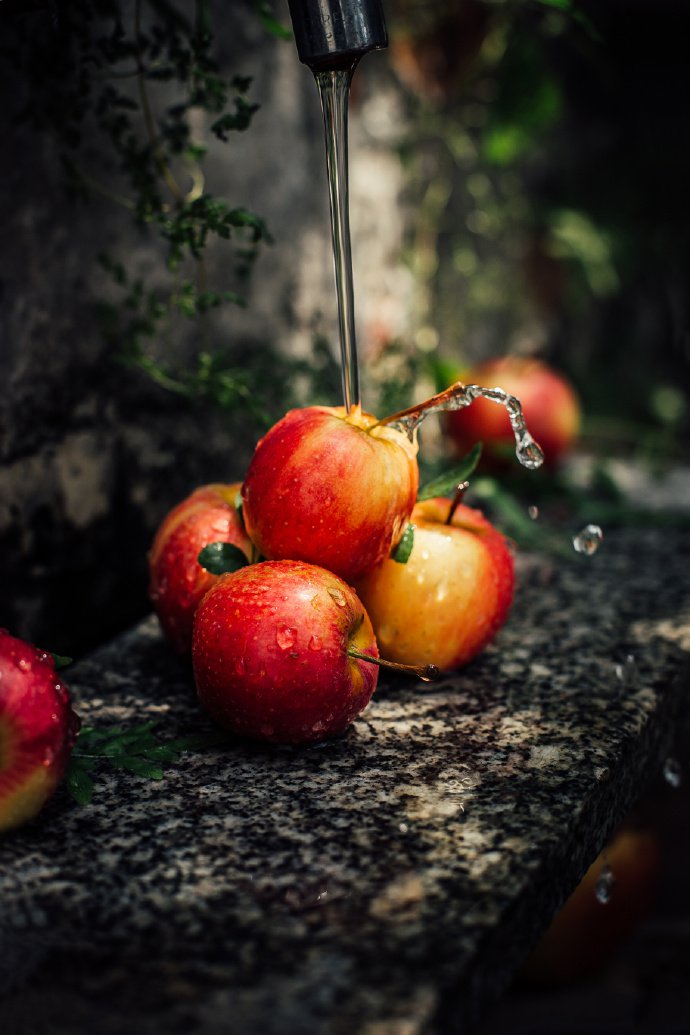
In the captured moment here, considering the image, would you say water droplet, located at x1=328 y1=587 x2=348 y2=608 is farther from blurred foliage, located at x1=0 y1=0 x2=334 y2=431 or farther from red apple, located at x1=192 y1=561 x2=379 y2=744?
blurred foliage, located at x1=0 y1=0 x2=334 y2=431

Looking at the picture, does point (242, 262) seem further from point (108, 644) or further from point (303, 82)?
point (108, 644)

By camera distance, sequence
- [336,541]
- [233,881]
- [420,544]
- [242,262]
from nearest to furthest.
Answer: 1. [233,881]
2. [336,541]
3. [420,544]
4. [242,262]

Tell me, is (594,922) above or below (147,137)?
below

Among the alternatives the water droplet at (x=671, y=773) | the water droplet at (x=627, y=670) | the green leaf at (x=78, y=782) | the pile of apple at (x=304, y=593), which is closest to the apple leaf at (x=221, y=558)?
the pile of apple at (x=304, y=593)

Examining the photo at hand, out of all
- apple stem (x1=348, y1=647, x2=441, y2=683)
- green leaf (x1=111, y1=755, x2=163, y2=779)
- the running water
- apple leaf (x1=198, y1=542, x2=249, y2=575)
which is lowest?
green leaf (x1=111, y1=755, x2=163, y2=779)

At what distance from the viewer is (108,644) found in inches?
53.4

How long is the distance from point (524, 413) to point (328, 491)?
1.27m

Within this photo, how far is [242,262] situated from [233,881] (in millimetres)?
1168

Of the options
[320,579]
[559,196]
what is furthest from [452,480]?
[559,196]

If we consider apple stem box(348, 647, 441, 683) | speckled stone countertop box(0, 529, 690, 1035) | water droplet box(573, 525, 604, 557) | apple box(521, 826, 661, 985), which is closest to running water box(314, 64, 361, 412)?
apple stem box(348, 647, 441, 683)

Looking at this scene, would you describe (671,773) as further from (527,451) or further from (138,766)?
(138,766)

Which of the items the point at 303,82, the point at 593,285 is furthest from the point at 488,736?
the point at 593,285

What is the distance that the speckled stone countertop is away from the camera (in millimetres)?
669

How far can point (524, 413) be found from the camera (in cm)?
222
